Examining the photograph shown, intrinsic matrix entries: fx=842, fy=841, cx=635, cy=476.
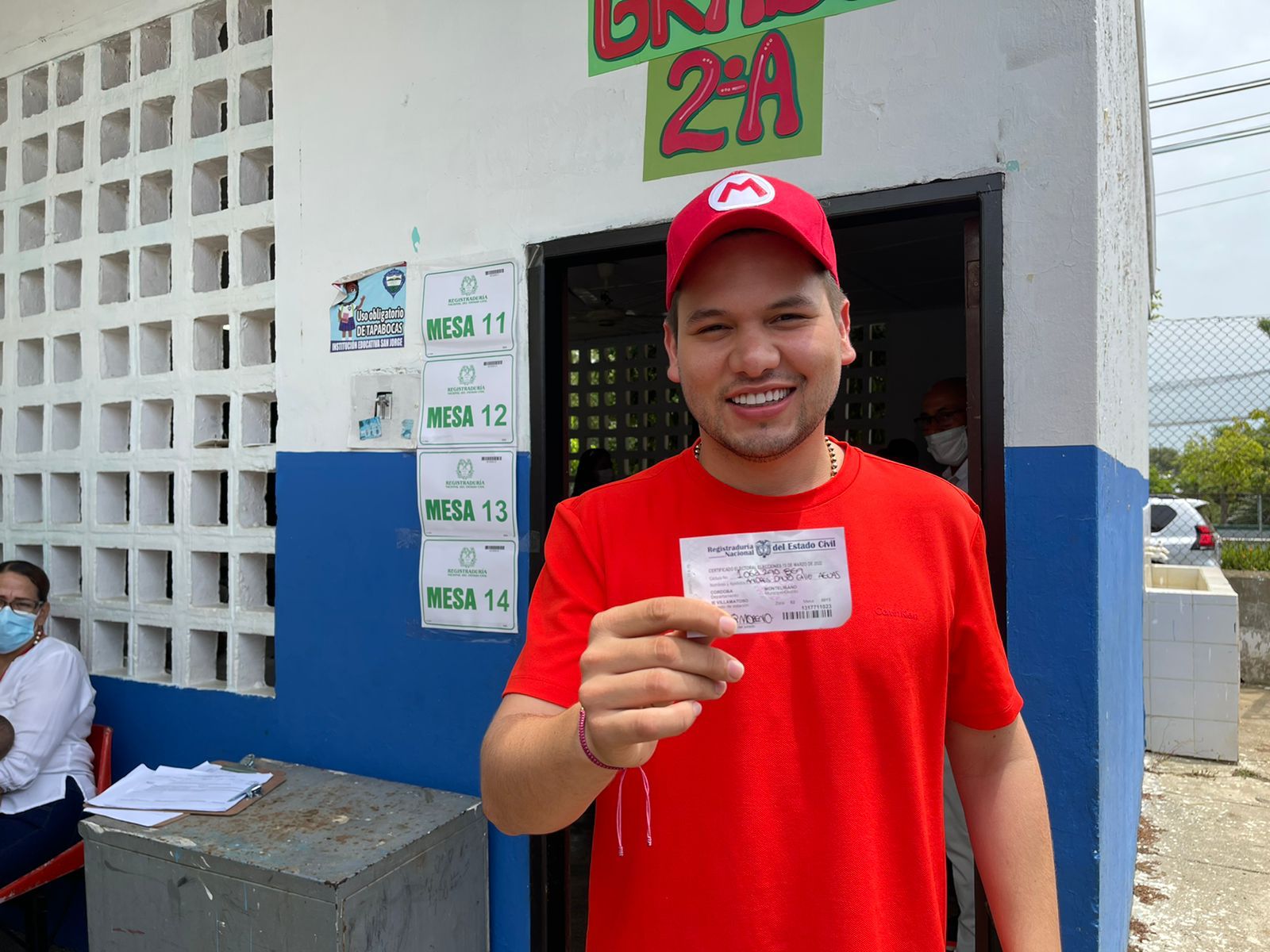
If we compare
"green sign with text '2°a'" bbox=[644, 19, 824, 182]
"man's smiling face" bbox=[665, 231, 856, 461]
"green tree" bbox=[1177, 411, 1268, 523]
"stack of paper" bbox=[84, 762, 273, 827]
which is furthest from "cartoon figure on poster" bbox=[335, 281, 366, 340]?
"green tree" bbox=[1177, 411, 1268, 523]

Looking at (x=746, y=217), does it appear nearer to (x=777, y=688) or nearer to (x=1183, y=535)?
(x=777, y=688)

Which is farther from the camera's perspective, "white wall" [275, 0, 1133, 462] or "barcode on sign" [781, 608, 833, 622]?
"white wall" [275, 0, 1133, 462]

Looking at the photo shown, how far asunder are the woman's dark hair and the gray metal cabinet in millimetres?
1171

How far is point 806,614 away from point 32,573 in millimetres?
3415

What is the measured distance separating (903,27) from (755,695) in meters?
1.78

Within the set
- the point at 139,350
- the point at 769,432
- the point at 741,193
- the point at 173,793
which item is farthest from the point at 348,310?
the point at 769,432

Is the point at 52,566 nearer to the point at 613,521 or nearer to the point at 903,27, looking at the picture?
the point at 613,521

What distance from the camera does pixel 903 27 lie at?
6.95 feet

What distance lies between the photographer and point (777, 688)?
1.19m

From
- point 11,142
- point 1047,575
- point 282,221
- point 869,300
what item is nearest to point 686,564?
point 1047,575

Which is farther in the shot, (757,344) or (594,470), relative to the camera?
(594,470)

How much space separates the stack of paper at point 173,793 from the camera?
2537mm

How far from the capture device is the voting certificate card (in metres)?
1.03

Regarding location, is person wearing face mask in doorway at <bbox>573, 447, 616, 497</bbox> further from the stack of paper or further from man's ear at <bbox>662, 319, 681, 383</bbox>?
man's ear at <bbox>662, 319, 681, 383</bbox>
